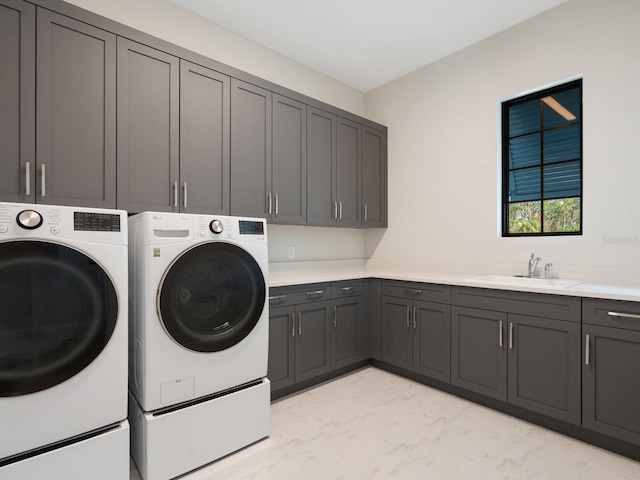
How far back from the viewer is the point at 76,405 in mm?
1465

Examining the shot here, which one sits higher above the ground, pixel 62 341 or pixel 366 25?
pixel 366 25

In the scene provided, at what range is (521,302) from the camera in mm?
2277

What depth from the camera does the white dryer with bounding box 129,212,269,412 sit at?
1.71 metres

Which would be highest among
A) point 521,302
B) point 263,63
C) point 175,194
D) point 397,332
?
point 263,63

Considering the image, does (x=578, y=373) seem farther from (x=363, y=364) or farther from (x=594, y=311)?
(x=363, y=364)

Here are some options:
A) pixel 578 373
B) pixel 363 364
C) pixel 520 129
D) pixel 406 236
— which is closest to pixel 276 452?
pixel 363 364

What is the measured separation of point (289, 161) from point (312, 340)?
1.44m

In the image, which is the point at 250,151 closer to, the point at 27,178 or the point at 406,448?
the point at 27,178

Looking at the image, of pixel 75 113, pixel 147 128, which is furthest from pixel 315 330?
pixel 75 113

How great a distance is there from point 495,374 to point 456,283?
651 mm

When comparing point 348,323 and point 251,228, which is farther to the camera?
point 348,323

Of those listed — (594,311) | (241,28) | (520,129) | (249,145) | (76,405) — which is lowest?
(76,405)

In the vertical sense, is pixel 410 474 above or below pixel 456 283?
below

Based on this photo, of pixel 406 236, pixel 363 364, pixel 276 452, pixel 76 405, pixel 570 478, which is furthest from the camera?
pixel 406 236
